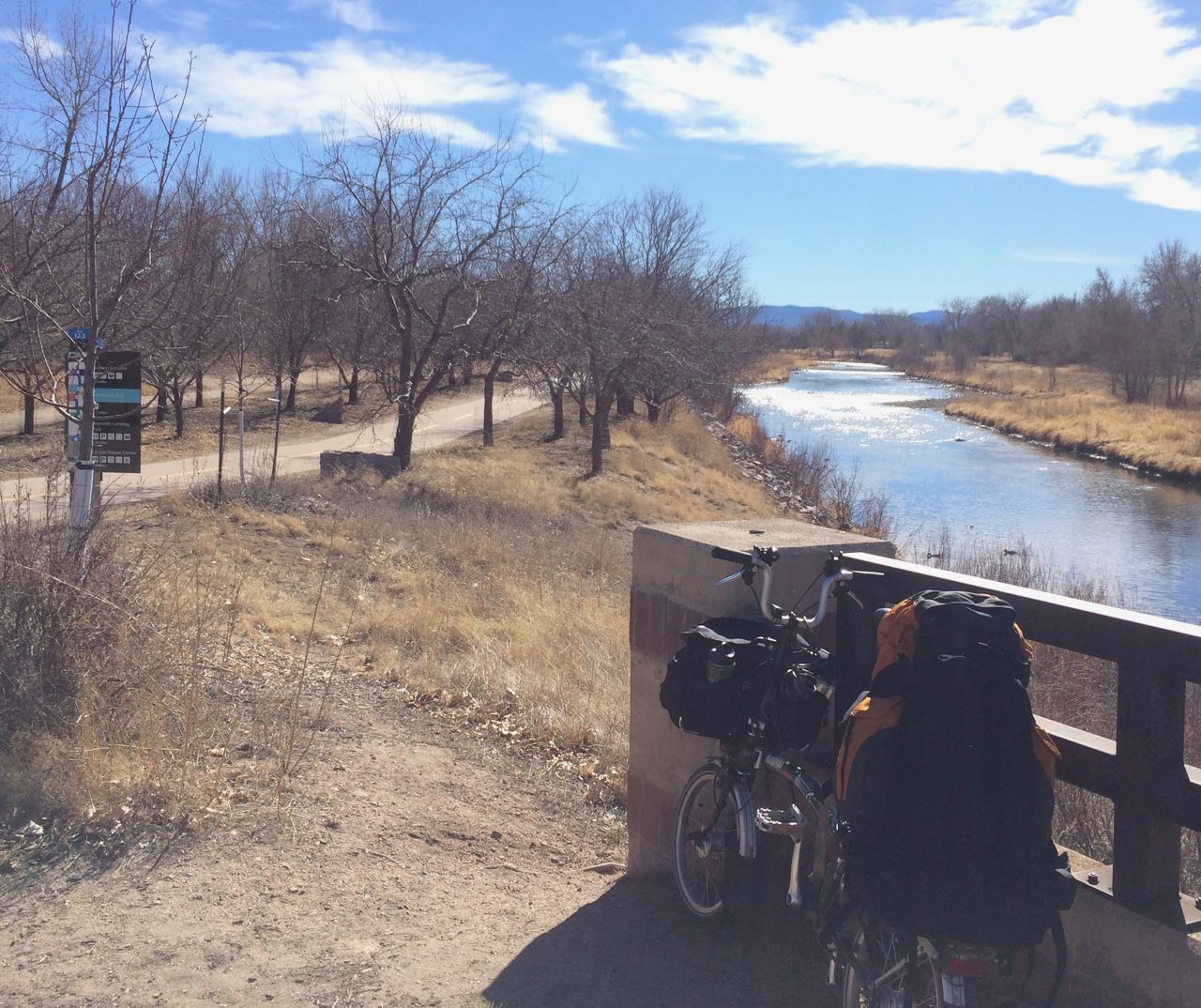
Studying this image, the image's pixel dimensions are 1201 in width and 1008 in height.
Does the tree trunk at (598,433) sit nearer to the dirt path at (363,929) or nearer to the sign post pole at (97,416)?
the sign post pole at (97,416)

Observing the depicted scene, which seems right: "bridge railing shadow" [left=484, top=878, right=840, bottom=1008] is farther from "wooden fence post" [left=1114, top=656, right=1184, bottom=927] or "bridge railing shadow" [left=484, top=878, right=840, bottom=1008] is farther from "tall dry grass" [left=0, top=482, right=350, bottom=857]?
"tall dry grass" [left=0, top=482, right=350, bottom=857]

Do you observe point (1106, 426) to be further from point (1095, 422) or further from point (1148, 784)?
point (1148, 784)

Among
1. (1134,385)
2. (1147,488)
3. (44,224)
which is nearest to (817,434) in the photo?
(1147,488)

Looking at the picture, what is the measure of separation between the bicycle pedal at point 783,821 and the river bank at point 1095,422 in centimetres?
3521

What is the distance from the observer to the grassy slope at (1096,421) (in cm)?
3712

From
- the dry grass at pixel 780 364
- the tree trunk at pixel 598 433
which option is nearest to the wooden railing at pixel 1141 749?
the tree trunk at pixel 598 433

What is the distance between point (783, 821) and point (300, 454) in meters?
20.6

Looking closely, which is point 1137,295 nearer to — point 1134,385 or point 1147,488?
point 1134,385

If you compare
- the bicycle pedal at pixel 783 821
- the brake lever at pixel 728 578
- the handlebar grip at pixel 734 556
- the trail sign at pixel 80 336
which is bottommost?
the bicycle pedal at pixel 783 821

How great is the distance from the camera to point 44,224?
277 inches

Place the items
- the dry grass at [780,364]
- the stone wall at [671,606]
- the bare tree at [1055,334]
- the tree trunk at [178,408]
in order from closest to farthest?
the stone wall at [671,606] → the tree trunk at [178,408] → the dry grass at [780,364] → the bare tree at [1055,334]

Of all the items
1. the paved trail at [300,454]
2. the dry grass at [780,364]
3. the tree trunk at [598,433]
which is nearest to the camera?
the paved trail at [300,454]

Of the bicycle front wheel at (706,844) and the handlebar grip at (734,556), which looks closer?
the handlebar grip at (734,556)

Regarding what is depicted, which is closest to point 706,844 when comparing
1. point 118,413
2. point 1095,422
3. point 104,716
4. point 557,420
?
point 104,716
